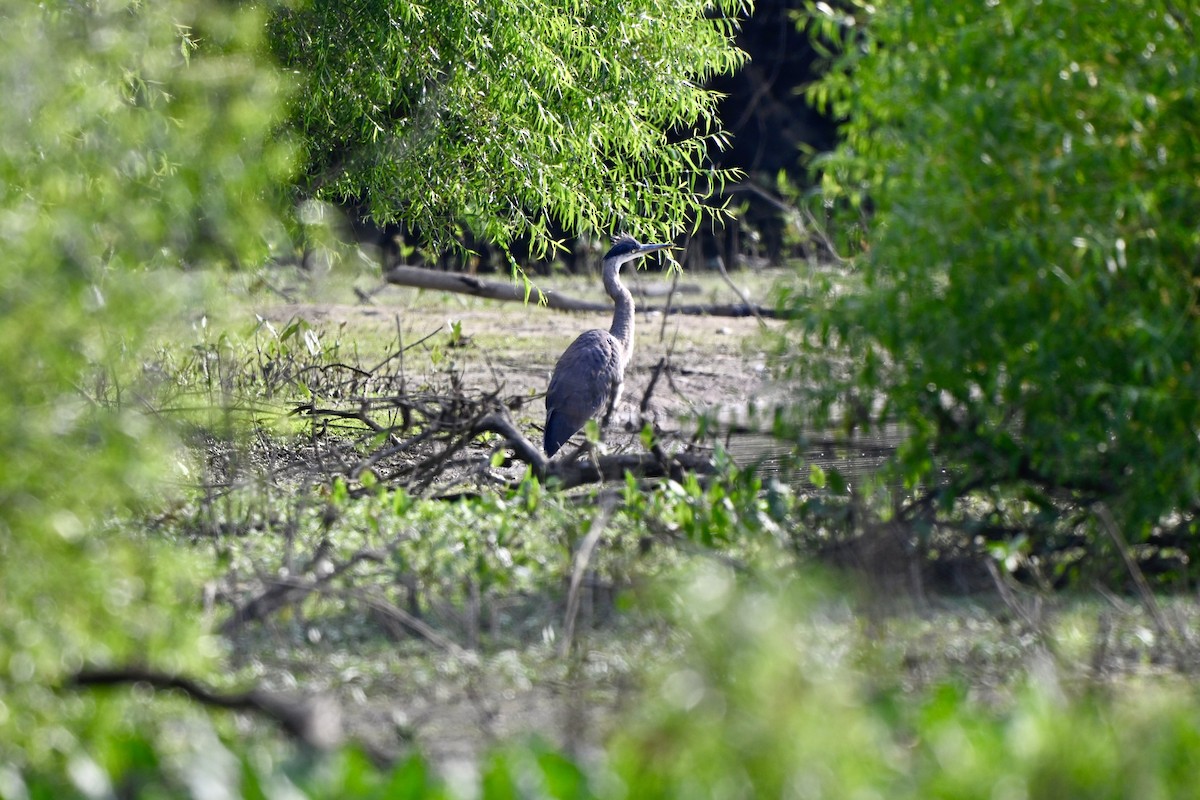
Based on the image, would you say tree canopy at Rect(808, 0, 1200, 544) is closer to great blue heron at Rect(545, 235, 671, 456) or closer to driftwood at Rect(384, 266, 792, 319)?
great blue heron at Rect(545, 235, 671, 456)

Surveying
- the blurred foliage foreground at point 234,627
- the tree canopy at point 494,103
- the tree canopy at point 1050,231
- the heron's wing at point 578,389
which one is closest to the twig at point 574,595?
the blurred foliage foreground at point 234,627

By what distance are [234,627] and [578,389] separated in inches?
167

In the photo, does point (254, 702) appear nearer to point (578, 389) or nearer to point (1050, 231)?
point (1050, 231)

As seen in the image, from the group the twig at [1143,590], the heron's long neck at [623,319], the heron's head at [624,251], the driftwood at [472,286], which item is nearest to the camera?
the twig at [1143,590]

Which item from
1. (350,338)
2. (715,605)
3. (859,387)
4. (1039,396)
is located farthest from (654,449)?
(350,338)

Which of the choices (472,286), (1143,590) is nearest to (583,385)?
(472,286)

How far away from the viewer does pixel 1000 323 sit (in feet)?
14.1

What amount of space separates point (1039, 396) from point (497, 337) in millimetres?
8635

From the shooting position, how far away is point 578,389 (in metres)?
8.36

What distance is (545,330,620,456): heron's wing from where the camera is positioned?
827 cm

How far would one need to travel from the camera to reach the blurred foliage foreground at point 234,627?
2.67 metres

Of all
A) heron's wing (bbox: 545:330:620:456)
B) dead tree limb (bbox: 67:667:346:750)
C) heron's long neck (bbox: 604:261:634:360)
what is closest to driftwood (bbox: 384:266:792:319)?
heron's long neck (bbox: 604:261:634:360)

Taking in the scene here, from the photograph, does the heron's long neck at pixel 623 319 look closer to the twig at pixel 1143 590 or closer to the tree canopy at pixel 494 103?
the tree canopy at pixel 494 103

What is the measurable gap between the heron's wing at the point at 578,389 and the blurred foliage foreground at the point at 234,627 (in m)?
3.48
